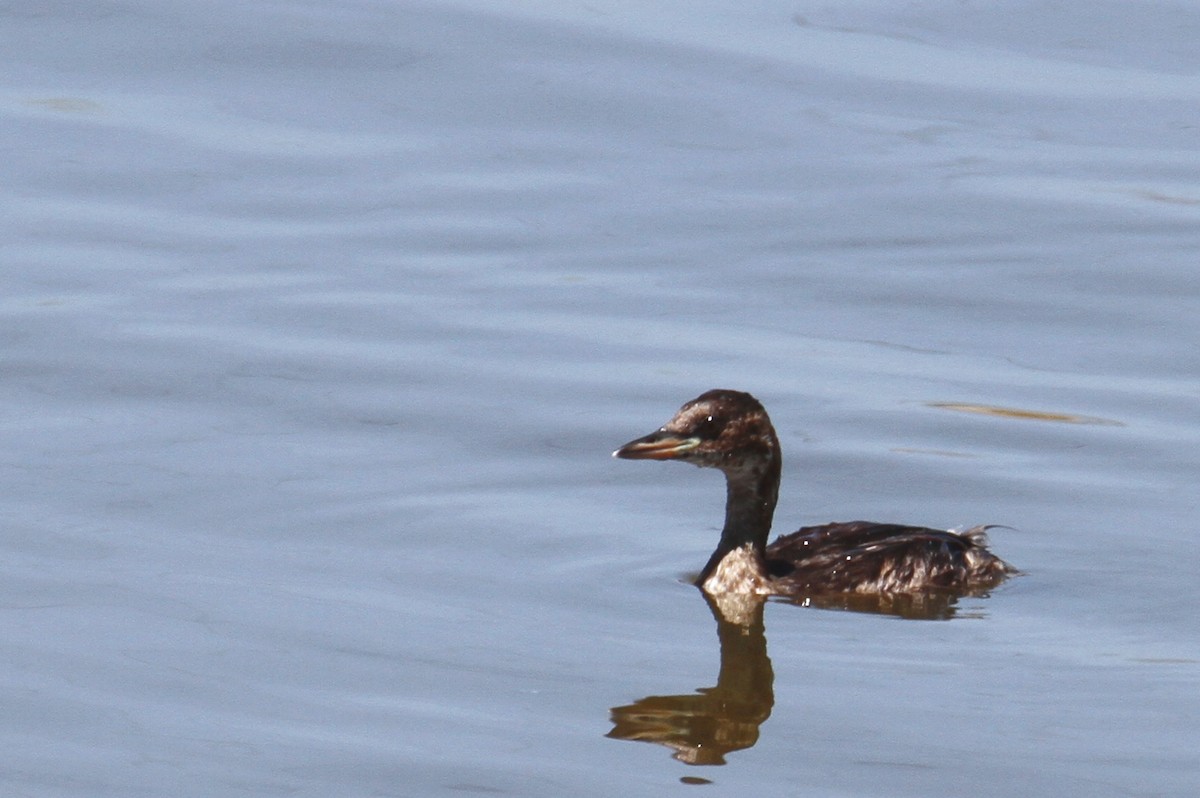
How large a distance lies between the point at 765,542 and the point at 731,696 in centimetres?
191

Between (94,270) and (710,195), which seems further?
(710,195)

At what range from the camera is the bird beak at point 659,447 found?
9.98 m

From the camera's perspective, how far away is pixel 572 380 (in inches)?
490

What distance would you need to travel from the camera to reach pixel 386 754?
7.79 meters

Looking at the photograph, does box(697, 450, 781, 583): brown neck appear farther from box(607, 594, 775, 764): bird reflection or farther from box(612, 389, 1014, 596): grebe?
box(607, 594, 775, 764): bird reflection

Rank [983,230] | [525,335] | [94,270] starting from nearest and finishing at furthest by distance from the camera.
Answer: [525,335], [94,270], [983,230]

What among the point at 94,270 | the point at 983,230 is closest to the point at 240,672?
the point at 94,270

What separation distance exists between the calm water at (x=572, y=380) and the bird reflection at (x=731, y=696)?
31mm

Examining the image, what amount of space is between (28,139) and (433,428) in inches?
242

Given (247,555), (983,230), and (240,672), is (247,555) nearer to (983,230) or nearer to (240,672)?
(240,672)

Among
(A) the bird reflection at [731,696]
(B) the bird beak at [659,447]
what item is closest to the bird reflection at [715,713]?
(A) the bird reflection at [731,696]

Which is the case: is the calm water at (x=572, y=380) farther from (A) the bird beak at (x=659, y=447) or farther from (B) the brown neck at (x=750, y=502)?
(A) the bird beak at (x=659, y=447)

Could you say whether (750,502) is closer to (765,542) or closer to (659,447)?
(765,542)

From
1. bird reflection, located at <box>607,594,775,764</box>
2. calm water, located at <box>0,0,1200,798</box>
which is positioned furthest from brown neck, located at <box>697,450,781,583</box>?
bird reflection, located at <box>607,594,775,764</box>
